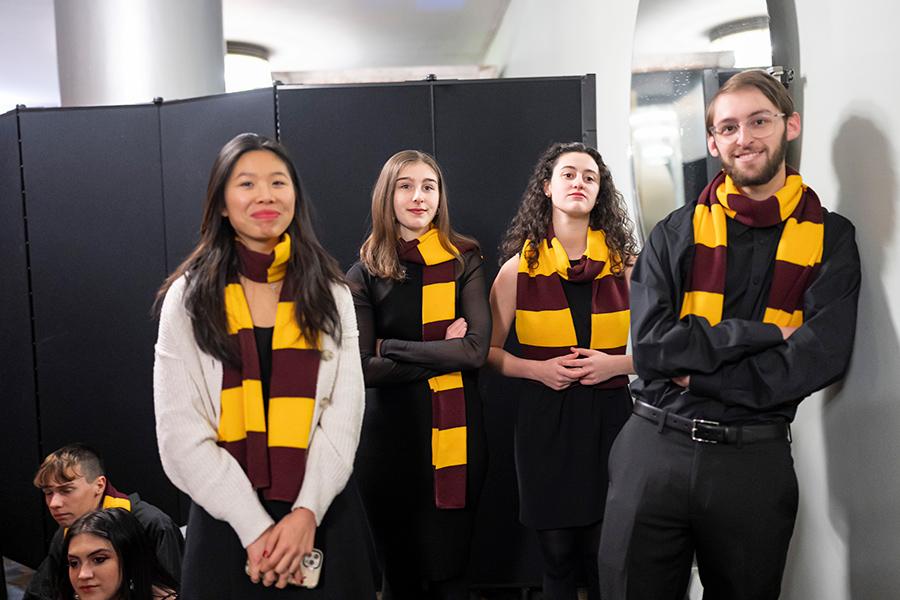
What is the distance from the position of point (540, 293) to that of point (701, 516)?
941 mm

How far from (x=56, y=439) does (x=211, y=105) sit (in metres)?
1.62

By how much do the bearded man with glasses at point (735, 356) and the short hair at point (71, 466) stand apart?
1.95 metres

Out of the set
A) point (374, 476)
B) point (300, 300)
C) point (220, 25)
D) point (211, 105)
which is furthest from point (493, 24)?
point (300, 300)

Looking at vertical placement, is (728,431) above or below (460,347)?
below

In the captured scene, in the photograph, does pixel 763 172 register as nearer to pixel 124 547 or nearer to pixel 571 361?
pixel 571 361

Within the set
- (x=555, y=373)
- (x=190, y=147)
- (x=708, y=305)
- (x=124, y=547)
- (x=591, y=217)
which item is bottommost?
(x=124, y=547)

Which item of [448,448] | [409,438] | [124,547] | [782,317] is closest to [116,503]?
[124,547]

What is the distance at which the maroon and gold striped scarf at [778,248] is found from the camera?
1.97 metres

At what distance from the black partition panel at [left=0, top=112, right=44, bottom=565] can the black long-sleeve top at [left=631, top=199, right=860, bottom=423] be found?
10.1 feet

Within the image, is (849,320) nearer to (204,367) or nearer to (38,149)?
(204,367)

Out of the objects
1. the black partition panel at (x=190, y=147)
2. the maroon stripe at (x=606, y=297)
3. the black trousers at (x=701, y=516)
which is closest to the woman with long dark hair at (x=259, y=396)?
the black trousers at (x=701, y=516)

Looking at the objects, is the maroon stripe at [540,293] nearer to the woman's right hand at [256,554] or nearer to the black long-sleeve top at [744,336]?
the black long-sleeve top at [744,336]

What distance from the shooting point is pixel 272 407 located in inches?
76.1

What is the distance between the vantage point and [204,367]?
193 cm
